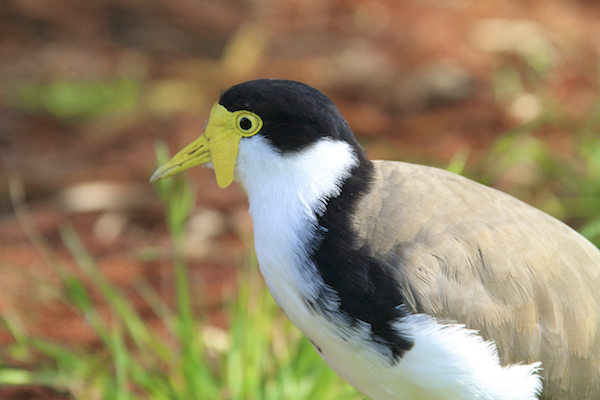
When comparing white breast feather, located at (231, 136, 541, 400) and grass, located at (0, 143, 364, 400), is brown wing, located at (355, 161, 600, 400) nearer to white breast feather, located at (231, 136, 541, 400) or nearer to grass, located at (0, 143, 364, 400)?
white breast feather, located at (231, 136, 541, 400)

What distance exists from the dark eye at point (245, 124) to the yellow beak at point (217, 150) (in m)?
0.02

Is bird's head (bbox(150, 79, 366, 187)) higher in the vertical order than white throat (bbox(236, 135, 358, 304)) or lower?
higher

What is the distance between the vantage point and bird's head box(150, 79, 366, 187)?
1.65 metres

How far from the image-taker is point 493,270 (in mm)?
1650

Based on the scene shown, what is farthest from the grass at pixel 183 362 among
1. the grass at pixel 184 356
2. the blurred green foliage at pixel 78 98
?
the blurred green foliage at pixel 78 98

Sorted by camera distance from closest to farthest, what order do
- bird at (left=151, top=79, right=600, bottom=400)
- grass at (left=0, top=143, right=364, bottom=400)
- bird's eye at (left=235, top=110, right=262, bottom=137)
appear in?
bird at (left=151, top=79, right=600, bottom=400), bird's eye at (left=235, top=110, right=262, bottom=137), grass at (left=0, top=143, right=364, bottom=400)

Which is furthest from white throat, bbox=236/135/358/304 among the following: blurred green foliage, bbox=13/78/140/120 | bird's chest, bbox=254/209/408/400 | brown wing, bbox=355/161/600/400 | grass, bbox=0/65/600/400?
blurred green foliage, bbox=13/78/140/120

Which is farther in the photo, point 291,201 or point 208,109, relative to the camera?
point 208,109

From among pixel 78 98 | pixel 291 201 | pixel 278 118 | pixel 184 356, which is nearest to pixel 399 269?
pixel 291 201

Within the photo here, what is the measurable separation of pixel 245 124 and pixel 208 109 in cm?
313

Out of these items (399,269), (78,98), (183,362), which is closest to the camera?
(399,269)

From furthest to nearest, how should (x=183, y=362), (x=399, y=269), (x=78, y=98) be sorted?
(x=78, y=98), (x=183, y=362), (x=399, y=269)

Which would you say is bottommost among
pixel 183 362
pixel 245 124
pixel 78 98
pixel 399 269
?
pixel 183 362

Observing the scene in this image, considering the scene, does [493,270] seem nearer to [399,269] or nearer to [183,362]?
[399,269]
